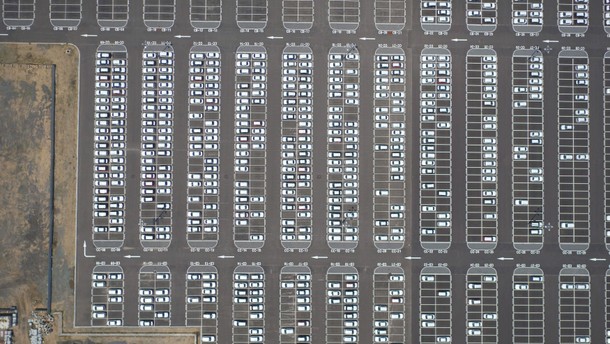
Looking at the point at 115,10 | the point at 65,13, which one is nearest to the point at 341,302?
the point at 115,10

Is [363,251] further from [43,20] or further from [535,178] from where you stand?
[43,20]

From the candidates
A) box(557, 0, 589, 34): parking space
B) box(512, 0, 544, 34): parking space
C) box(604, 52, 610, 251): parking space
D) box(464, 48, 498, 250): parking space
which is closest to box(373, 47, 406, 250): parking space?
box(464, 48, 498, 250): parking space

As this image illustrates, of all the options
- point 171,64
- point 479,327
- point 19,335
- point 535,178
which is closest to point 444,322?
point 479,327

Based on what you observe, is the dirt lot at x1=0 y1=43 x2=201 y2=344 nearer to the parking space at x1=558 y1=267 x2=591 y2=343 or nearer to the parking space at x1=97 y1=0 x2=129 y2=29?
the parking space at x1=97 y1=0 x2=129 y2=29

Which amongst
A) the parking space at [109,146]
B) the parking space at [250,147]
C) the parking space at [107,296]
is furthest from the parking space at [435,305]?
the parking space at [109,146]

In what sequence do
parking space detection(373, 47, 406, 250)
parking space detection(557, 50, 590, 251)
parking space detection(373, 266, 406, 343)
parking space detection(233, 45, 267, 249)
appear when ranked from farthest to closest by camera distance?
1. parking space detection(557, 50, 590, 251)
2. parking space detection(373, 47, 406, 250)
3. parking space detection(233, 45, 267, 249)
4. parking space detection(373, 266, 406, 343)

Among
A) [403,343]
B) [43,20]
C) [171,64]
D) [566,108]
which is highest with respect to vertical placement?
[43,20]
